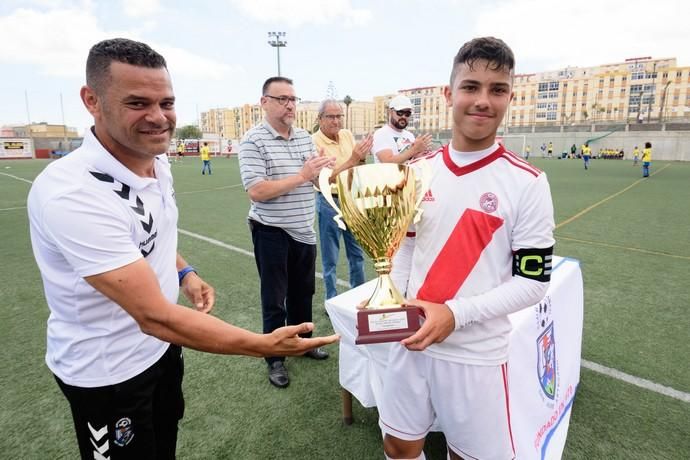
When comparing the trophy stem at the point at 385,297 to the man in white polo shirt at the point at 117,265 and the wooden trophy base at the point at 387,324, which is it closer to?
the wooden trophy base at the point at 387,324

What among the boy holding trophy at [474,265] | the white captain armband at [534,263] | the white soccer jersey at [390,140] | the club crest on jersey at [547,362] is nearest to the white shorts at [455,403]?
the boy holding trophy at [474,265]

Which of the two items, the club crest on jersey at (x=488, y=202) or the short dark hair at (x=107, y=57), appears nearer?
the short dark hair at (x=107, y=57)

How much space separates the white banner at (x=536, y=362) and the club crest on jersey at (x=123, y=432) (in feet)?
3.54

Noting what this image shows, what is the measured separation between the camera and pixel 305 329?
120 cm

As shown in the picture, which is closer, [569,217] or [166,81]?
[166,81]

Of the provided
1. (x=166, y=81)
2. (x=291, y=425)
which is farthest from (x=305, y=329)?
(x=291, y=425)

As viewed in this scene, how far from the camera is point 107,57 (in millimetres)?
1209

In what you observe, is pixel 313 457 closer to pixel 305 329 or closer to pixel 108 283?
pixel 305 329

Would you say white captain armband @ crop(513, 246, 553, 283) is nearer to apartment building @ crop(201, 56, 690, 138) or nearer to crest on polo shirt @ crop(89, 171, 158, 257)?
crest on polo shirt @ crop(89, 171, 158, 257)

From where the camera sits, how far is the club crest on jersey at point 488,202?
4.54 feet

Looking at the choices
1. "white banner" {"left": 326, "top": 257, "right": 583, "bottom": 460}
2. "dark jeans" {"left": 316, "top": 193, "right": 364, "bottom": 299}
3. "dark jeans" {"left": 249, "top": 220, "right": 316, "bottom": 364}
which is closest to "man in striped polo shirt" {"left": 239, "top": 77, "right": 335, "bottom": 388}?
"dark jeans" {"left": 249, "top": 220, "right": 316, "bottom": 364}

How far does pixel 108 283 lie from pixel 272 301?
1843mm

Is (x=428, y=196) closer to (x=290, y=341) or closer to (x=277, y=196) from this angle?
(x=290, y=341)

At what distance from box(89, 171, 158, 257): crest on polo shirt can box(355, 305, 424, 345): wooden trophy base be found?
2.40ft
